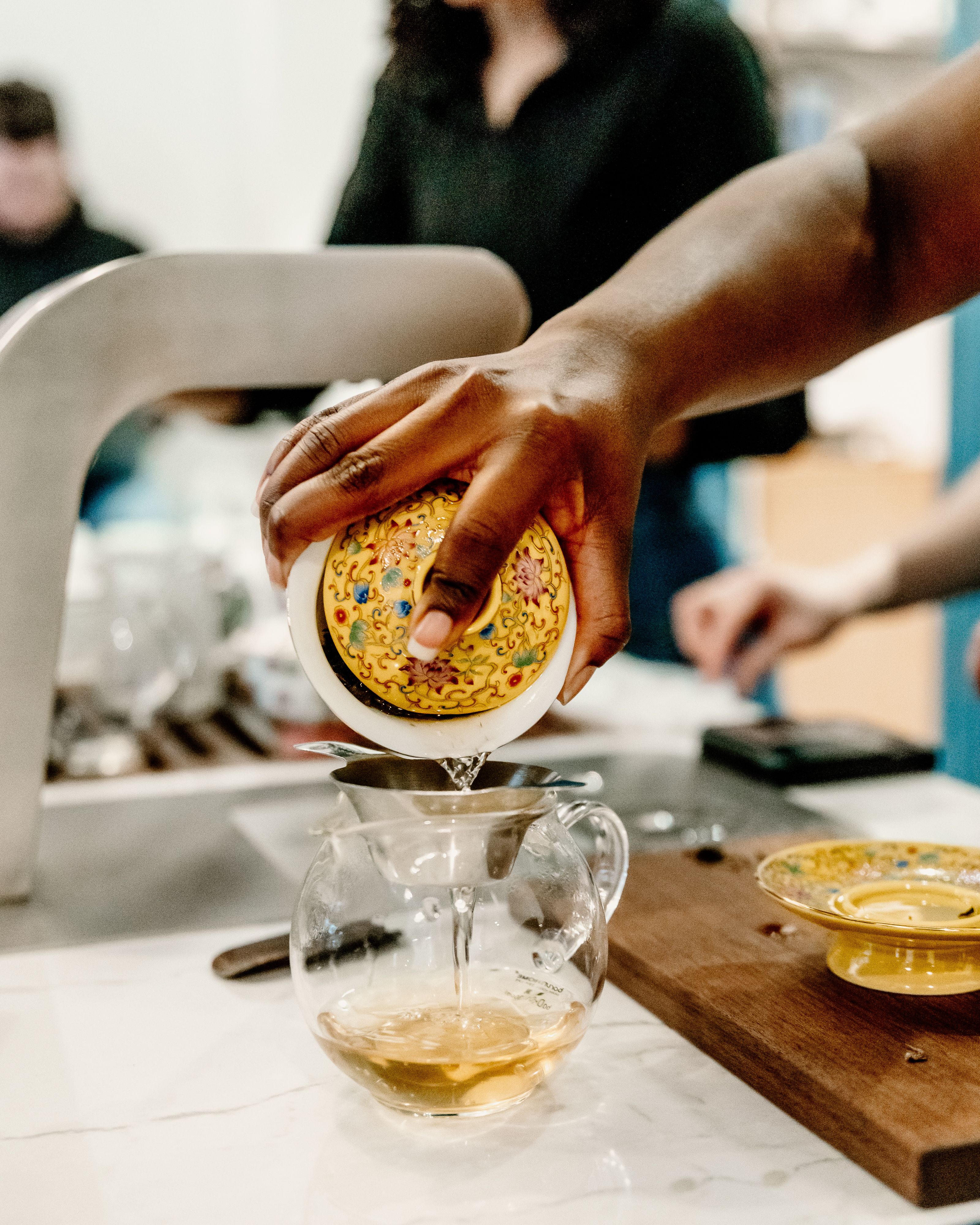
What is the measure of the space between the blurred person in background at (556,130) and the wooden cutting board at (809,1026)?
0.91 meters

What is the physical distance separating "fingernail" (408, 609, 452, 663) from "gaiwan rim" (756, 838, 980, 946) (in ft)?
0.81

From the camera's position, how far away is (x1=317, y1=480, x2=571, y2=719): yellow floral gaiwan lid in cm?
56

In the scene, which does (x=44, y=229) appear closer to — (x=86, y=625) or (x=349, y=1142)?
(x=86, y=625)

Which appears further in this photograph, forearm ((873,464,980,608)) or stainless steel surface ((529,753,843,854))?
forearm ((873,464,980,608))

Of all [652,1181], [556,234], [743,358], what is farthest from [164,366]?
[556,234]

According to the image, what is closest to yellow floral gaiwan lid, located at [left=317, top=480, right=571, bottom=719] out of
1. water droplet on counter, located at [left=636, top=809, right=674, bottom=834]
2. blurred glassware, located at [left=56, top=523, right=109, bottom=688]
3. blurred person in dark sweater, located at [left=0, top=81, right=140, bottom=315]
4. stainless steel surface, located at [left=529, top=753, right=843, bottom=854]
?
stainless steel surface, located at [left=529, top=753, right=843, bottom=854]

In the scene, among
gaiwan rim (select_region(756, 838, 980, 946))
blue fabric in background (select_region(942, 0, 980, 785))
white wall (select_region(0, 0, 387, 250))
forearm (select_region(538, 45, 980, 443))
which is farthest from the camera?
white wall (select_region(0, 0, 387, 250))

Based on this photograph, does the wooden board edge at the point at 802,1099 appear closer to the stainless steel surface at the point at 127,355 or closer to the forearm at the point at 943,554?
the stainless steel surface at the point at 127,355

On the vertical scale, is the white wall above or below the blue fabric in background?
above

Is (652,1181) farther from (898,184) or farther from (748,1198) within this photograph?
(898,184)

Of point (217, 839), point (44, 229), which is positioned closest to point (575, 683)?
point (217, 839)

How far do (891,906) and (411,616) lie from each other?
32 cm

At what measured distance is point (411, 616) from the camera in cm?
55

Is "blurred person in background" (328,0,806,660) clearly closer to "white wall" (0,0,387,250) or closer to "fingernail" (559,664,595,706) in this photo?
"fingernail" (559,664,595,706)
